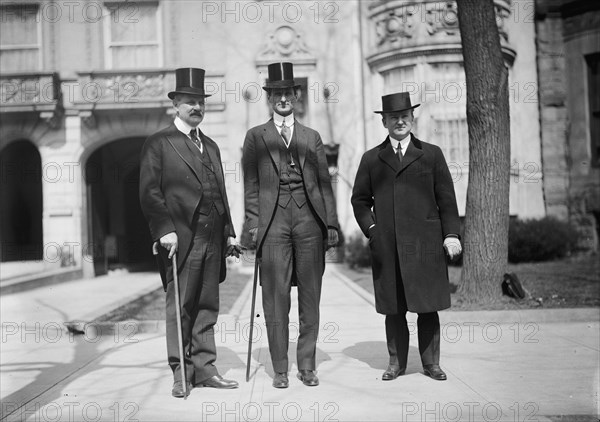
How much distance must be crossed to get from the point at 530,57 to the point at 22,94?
1332 cm

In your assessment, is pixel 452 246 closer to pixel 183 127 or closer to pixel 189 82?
pixel 183 127

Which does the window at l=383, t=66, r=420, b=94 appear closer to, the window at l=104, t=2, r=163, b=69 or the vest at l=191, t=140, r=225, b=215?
the window at l=104, t=2, r=163, b=69

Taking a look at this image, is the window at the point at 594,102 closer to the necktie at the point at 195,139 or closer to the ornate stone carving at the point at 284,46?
the ornate stone carving at the point at 284,46

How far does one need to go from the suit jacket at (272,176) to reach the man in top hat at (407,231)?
1.20 feet

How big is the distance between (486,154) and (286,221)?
4565 millimetres

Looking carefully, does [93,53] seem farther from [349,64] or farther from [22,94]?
[349,64]

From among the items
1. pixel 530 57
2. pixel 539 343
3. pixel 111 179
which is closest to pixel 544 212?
pixel 530 57

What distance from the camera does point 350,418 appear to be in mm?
4641

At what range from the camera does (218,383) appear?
219 inches

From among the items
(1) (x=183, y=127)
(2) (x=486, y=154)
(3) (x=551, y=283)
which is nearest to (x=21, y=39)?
(2) (x=486, y=154)

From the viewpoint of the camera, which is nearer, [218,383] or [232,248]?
[218,383]

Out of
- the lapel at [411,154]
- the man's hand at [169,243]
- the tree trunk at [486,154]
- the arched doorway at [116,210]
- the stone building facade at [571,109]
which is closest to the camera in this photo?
the man's hand at [169,243]

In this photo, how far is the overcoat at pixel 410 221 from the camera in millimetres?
5699

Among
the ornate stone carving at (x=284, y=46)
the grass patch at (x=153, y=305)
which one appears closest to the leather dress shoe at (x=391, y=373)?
the grass patch at (x=153, y=305)
